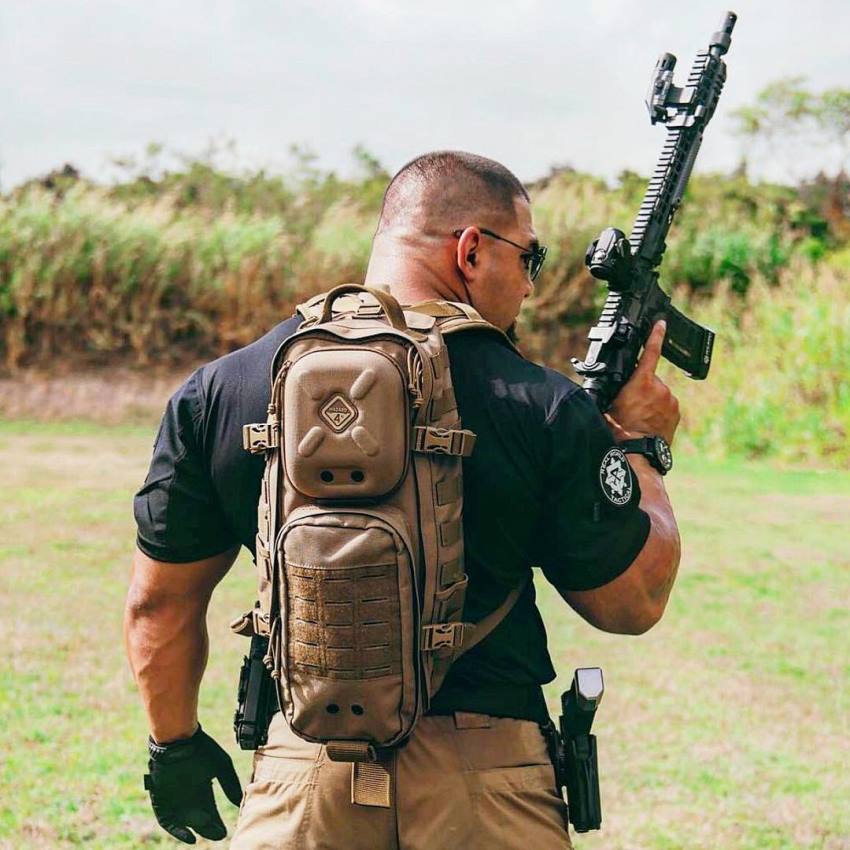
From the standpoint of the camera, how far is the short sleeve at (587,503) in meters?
1.96

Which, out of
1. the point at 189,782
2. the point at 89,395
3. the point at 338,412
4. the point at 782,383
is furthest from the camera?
the point at 89,395

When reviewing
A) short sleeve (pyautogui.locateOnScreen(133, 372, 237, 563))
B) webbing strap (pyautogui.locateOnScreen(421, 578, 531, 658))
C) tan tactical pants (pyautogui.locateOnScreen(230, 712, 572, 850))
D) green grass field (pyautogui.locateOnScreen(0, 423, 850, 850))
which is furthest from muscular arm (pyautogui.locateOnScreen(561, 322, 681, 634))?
green grass field (pyautogui.locateOnScreen(0, 423, 850, 850))

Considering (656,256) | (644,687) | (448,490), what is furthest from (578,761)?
(644,687)

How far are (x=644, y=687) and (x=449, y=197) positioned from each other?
4.09m

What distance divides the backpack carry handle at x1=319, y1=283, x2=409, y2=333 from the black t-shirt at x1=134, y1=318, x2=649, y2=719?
0.34 feet

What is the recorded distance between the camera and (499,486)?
6.45 ft

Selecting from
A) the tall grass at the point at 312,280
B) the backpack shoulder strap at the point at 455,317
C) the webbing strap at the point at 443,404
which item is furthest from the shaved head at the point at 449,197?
the tall grass at the point at 312,280

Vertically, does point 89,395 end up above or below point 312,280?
below

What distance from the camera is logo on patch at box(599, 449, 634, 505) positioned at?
1995 millimetres

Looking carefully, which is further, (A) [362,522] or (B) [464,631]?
(B) [464,631]

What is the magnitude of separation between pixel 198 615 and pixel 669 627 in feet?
16.4

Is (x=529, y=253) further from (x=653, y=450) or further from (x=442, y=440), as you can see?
(x=442, y=440)

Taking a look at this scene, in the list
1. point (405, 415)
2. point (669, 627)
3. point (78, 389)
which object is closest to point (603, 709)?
point (669, 627)

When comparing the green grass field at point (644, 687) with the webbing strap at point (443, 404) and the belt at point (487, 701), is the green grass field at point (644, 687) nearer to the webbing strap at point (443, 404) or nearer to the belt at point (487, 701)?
the belt at point (487, 701)
